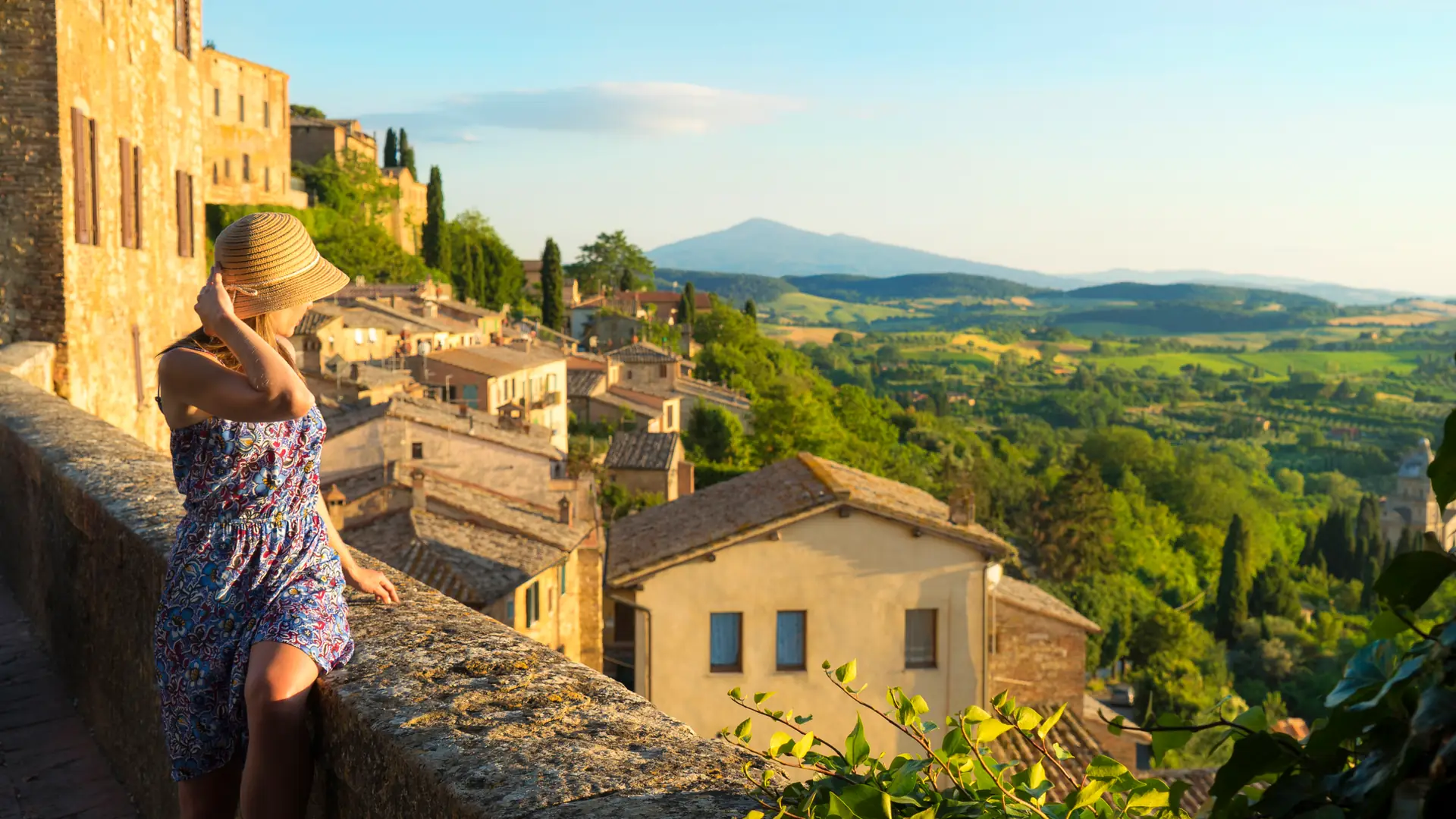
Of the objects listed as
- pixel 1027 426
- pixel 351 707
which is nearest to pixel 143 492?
pixel 351 707

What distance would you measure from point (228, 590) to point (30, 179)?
28.8ft

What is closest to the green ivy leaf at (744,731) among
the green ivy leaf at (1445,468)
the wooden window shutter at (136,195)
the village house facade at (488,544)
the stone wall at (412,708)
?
the stone wall at (412,708)

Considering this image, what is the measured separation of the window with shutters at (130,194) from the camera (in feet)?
38.1

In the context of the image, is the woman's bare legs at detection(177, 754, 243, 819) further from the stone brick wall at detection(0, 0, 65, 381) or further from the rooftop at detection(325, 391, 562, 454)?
the rooftop at detection(325, 391, 562, 454)

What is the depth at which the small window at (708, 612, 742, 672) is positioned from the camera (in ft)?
50.9

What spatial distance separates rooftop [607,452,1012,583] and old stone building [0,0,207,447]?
6192 mm

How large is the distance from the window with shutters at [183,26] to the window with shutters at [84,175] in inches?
159

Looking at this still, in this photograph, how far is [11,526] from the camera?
18.3 ft

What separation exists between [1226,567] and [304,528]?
2653 inches

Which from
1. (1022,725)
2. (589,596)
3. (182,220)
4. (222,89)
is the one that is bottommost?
(589,596)

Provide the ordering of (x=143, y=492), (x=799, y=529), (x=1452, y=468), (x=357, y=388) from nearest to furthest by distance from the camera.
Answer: (x=1452, y=468) → (x=143, y=492) → (x=799, y=529) → (x=357, y=388)

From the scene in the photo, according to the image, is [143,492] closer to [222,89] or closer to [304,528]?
[304,528]

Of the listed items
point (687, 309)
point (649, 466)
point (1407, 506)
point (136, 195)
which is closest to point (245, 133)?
point (649, 466)

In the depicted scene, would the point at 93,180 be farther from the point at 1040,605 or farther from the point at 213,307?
the point at 1040,605
